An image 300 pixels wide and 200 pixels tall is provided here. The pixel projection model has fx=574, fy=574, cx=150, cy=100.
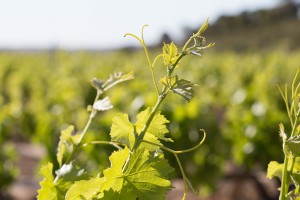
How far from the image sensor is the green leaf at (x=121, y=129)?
1012mm

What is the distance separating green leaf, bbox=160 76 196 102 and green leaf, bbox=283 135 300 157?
0.56 feet

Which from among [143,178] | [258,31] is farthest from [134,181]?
[258,31]

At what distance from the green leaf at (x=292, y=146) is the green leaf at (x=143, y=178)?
19cm

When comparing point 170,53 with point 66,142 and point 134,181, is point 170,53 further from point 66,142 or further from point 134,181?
point 66,142

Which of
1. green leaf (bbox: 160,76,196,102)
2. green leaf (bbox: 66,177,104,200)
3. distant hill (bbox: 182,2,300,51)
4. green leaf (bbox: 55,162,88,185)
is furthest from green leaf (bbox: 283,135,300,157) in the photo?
distant hill (bbox: 182,2,300,51)

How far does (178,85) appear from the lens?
36.4 inches

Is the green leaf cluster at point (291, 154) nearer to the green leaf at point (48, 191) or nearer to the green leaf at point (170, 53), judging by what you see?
the green leaf at point (170, 53)

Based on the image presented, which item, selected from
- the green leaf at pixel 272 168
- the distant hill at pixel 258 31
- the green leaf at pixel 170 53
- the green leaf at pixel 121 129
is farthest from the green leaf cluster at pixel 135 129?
the distant hill at pixel 258 31

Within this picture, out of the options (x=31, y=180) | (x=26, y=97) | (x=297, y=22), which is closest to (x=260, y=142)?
(x=31, y=180)

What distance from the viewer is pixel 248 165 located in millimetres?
7039

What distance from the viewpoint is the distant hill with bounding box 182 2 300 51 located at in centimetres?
4397

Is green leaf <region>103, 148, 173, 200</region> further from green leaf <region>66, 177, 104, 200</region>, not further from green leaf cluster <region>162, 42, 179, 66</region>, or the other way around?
green leaf cluster <region>162, 42, 179, 66</region>

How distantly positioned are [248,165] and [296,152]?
246 inches

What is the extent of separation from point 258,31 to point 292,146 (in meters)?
48.1
